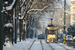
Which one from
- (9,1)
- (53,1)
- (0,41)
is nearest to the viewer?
(0,41)

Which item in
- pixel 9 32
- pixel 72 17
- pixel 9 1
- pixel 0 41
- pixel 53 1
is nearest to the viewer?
pixel 0 41

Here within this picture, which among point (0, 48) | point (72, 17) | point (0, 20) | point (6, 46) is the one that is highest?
point (0, 20)

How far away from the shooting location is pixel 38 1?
1752 inches

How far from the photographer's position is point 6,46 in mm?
21297

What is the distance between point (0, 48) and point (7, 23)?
752 cm

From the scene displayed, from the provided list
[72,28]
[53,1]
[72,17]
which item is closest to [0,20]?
[53,1]

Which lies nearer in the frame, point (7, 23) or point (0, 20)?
point (0, 20)

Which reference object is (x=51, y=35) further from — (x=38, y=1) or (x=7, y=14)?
(x=7, y=14)

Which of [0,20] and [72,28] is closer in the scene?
[0,20]

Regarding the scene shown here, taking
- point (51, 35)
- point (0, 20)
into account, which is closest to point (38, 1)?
point (51, 35)

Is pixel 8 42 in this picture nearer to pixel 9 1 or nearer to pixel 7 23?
pixel 7 23

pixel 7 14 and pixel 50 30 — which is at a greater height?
pixel 7 14

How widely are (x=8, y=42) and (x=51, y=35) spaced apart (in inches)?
909

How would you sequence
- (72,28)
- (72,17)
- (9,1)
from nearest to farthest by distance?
(9,1), (72,28), (72,17)
